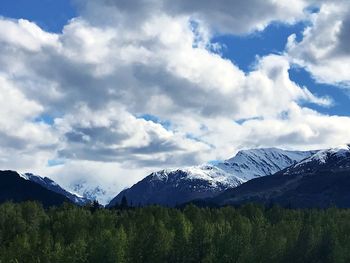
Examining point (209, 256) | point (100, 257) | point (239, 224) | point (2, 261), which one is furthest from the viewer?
point (239, 224)

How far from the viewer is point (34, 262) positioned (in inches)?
5531

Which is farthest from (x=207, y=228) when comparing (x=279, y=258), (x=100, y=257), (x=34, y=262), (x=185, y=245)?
(x=34, y=262)

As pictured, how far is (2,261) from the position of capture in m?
139

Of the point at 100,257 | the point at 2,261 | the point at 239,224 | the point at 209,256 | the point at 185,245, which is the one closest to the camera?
the point at 2,261

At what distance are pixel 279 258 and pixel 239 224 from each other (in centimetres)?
2308

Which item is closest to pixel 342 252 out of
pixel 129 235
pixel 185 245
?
pixel 185 245

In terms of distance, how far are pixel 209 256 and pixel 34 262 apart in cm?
4841

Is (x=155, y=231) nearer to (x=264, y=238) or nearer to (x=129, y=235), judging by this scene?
(x=129, y=235)

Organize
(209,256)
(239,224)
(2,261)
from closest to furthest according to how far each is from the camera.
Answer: (2,261) → (209,256) → (239,224)

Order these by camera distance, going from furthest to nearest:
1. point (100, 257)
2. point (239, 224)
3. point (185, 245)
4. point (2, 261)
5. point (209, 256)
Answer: point (239, 224)
point (185, 245)
point (209, 256)
point (100, 257)
point (2, 261)

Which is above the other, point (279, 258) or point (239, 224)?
point (239, 224)

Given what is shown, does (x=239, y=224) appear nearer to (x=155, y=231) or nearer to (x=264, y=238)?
(x=264, y=238)

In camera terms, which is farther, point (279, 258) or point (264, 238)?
point (264, 238)

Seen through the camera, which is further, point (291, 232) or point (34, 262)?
point (291, 232)
